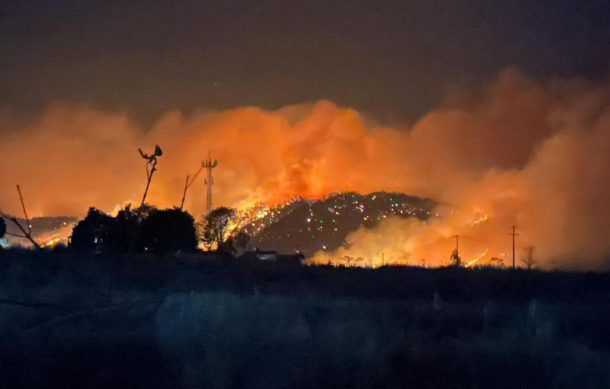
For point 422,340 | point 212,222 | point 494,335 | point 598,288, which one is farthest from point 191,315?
point 212,222

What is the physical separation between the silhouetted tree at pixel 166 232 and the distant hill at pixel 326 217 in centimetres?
3947

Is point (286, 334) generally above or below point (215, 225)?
below

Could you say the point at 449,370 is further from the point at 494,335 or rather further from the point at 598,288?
the point at 598,288

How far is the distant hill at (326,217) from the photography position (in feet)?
299

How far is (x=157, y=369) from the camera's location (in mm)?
14250

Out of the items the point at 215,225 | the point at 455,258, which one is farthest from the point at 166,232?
the point at 215,225

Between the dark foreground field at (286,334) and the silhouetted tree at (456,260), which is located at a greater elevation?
the silhouetted tree at (456,260)

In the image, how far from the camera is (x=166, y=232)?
44.4m

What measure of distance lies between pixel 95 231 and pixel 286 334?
30402mm

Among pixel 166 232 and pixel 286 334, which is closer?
pixel 286 334

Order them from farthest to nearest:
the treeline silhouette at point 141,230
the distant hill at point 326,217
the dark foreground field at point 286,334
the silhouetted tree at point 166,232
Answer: the distant hill at point 326,217 < the silhouetted tree at point 166,232 < the treeline silhouette at point 141,230 < the dark foreground field at point 286,334

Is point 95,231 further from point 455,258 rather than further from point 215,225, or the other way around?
point 455,258

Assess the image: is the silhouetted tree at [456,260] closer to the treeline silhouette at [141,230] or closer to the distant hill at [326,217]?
the treeline silhouette at [141,230]

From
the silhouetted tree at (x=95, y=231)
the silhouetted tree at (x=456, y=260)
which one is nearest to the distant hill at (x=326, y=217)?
the silhouetted tree at (x=456, y=260)
